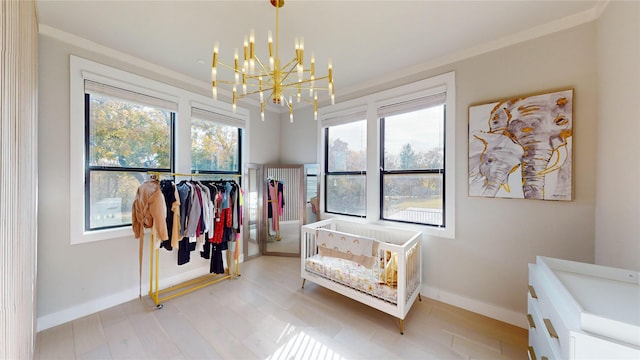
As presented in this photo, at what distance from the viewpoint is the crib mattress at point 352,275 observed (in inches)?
82.4

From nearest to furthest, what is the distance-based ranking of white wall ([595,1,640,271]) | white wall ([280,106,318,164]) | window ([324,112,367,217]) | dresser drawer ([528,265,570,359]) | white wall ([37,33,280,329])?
dresser drawer ([528,265,570,359]) < white wall ([595,1,640,271]) < white wall ([37,33,280,329]) < window ([324,112,367,217]) < white wall ([280,106,318,164])

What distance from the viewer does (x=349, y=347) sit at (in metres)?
1.80

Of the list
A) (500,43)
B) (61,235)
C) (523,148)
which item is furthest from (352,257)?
(61,235)

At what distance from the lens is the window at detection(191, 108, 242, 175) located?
3.05 m

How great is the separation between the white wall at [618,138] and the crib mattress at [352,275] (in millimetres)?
1523

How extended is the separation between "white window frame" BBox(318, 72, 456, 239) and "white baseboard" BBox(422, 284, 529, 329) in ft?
2.08

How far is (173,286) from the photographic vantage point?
2760 mm


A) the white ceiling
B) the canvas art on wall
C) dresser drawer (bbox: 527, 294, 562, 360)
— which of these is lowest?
dresser drawer (bbox: 527, 294, 562, 360)

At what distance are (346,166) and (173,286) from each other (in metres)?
2.76

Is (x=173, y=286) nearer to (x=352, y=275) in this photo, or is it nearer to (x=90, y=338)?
(x=90, y=338)

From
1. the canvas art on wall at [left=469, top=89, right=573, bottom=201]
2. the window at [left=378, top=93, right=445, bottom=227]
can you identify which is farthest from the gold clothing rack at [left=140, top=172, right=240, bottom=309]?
the canvas art on wall at [left=469, top=89, right=573, bottom=201]

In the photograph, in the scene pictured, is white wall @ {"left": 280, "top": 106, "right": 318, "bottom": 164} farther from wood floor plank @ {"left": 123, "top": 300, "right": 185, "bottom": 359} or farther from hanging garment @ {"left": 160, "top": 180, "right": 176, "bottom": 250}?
wood floor plank @ {"left": 123, "top": 300, "right": 185, "bottom": 359}

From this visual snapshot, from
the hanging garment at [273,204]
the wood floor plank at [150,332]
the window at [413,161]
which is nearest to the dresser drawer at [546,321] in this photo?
the window at [413,161]

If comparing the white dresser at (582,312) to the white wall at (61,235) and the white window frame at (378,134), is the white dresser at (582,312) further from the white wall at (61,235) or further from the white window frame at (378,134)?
the white wall at (61,235)
